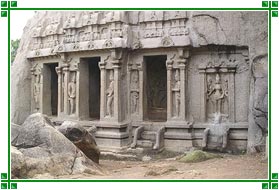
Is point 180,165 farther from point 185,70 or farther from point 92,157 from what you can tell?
point 185,70

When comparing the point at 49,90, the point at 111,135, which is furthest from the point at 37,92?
the point at 111,135

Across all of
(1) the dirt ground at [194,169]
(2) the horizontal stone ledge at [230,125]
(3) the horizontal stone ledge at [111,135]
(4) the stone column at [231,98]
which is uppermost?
(4) the stone column at [231,98]

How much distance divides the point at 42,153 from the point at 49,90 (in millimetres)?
7615

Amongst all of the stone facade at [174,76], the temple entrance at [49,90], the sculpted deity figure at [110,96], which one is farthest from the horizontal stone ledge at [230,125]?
the temple entrance at [49,90]

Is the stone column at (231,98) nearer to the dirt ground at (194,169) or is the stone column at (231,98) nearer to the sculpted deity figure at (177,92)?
the dirt ground at (194,169)

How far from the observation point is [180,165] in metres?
9.23

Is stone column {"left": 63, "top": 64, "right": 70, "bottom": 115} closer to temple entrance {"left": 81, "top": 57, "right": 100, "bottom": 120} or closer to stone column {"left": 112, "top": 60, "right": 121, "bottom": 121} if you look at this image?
temple entrance {"left": 81, "top": 57, "right": 100, "bottom": 120}

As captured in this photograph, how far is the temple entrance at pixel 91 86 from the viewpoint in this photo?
13.3 meters

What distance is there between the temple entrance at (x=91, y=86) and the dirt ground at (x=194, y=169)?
352 cm

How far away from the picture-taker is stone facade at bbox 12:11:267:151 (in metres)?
10.8

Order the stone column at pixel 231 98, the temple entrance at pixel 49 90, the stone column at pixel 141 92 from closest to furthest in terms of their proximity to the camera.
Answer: the stone column at pixel 231 98 → the stone column at pixel 141 92 → the temple entrance at pixel 49 90

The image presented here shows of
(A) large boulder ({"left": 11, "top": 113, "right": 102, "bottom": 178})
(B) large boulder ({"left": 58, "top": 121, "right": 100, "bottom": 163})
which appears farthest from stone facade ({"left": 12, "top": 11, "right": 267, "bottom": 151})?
(A) large boulder ({"left": 11, "top": 113, "right": 102, "bottom": 178})

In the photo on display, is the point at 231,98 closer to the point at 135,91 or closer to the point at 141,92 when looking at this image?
the point at 141,92

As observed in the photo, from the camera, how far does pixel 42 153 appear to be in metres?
7.66
